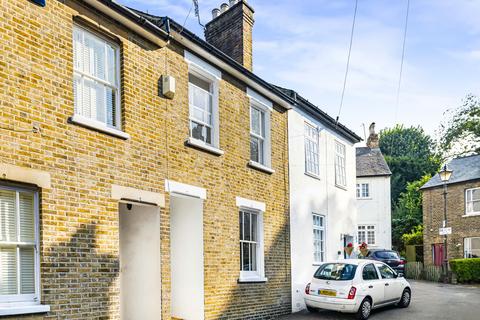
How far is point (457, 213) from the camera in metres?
31.8

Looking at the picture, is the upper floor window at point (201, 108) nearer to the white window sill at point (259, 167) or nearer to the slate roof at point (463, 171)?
the white window sill at point (259, 167)

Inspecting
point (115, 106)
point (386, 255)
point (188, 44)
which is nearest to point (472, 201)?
point (386, 255)

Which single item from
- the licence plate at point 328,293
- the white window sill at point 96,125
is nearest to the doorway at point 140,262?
the white window sill at point 96,125

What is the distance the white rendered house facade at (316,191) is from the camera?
15.1 m

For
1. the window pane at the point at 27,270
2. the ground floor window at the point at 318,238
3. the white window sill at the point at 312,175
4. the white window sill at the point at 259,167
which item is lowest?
the ground floor window at the point at 318,238

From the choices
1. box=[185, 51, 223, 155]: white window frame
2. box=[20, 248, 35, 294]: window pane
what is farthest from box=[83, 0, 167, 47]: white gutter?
box=[20, 248, 35, 294]: window pane

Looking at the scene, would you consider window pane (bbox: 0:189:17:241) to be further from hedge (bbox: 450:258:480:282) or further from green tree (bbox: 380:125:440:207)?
green tree (bbox: 380:125:440:207)

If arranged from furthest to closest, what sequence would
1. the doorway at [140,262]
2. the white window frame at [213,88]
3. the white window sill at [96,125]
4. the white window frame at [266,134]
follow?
the white window frame at [266,134]
the white window frame at [213,88]
the doorway at [140,262]
the white window sill at [96,125]

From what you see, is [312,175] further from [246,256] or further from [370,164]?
[370,164]

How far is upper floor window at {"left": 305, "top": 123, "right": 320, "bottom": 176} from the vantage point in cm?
1636

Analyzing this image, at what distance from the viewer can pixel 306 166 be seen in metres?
16.2

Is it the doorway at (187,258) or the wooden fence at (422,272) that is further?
the wooden fence at (422,272)

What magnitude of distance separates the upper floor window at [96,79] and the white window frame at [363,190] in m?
31.3

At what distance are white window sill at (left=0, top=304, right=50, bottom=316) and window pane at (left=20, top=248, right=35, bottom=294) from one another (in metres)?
0.30
